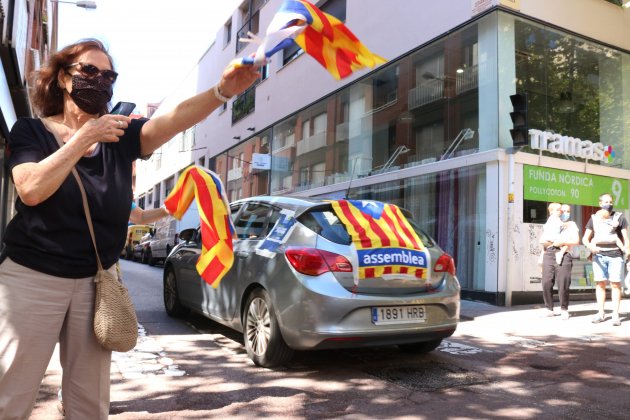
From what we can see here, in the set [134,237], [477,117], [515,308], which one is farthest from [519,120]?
[134,237]

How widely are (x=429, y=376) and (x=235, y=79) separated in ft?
11.7

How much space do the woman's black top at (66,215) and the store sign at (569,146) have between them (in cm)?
1048

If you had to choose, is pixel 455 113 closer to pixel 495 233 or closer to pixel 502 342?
pixel 495 233

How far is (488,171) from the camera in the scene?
35.2 feet

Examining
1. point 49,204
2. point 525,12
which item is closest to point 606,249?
point 525,12

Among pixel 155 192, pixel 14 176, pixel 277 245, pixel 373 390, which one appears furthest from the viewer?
pixel 155 192

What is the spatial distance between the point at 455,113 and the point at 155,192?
4151 cm

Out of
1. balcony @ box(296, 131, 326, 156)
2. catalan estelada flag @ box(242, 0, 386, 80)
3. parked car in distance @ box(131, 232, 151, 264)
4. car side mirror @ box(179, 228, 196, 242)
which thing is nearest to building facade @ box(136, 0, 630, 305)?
balcony @ box(296, 131, 326, 156)

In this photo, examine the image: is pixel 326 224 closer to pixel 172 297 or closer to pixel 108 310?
pixel 108 310

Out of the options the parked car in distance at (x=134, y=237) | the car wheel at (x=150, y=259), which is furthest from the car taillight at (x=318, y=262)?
the parked car in distance at (x=134, y=237)

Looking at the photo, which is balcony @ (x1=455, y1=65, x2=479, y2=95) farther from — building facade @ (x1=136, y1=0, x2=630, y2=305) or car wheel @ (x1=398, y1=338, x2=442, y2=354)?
car wheel @ (x1=398, y1=338, x2=442, y2=354)

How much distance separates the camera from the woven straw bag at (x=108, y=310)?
1908 millimetres

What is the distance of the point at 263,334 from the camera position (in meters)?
4.74

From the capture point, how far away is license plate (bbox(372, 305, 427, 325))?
14.5 ft
